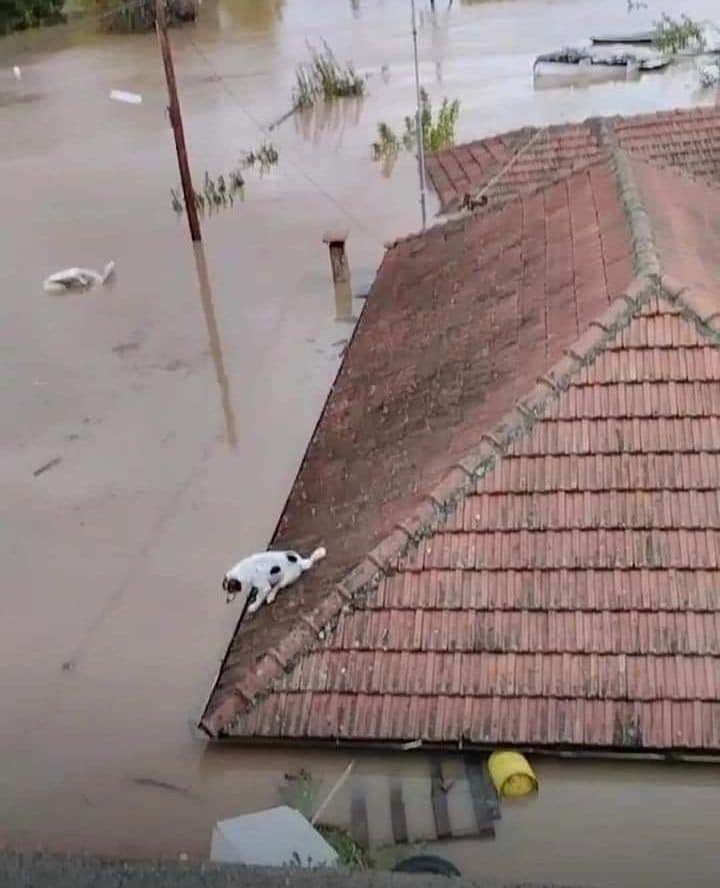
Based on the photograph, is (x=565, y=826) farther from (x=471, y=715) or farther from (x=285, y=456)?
(x=285, y=456)

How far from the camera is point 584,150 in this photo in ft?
43.1

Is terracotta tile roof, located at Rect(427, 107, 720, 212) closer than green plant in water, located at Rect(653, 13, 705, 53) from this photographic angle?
Yes

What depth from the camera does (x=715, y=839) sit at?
5727mm

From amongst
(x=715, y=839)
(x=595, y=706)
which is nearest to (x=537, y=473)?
(x=595, y=706)

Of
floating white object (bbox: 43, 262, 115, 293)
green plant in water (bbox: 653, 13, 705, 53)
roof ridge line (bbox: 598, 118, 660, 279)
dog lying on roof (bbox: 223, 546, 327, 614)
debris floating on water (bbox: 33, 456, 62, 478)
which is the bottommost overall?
debris floating on water (bbox: 33, 456, 62, 478)

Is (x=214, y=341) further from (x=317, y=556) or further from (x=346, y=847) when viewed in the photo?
(x=346, y=847)

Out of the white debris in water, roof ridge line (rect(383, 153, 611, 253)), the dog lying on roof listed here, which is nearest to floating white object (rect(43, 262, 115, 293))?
roof ridge line (rect(383, 153, 611, 253))

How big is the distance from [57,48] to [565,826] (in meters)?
31.7

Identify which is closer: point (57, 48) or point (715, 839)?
point (715, 839)

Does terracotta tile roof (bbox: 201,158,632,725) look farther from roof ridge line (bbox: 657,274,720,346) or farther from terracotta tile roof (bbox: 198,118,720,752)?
roof ridge line (bbox: 657,274,720,346)

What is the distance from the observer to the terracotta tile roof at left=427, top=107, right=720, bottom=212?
41.8 ft

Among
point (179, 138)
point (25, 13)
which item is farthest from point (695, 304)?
point (25, 13)

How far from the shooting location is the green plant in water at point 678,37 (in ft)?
78.6

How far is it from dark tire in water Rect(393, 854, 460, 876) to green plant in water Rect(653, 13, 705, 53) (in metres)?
21.8
